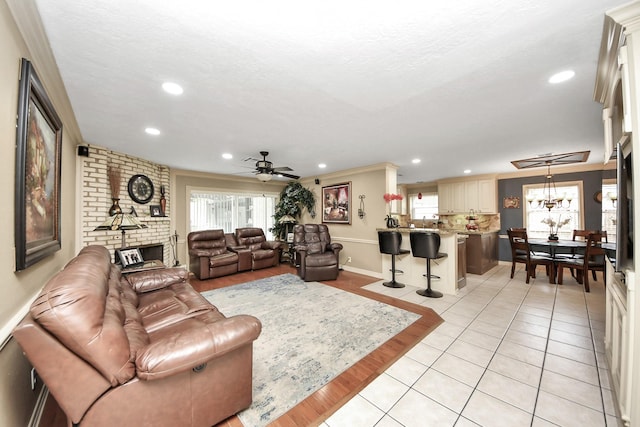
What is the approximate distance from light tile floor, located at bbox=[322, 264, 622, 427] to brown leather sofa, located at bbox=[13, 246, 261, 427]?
73cm

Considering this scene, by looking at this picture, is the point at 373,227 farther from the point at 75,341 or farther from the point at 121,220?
the point at 75,341

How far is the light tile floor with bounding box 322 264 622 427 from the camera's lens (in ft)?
5.00

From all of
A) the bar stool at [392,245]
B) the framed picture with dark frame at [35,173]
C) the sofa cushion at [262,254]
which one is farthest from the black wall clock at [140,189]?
the bar stool at [392,245]

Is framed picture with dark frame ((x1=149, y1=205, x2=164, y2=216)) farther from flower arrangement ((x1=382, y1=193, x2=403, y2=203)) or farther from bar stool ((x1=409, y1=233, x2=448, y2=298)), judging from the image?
bar stool ((x1=409, y1=233, x2=448, y2=298))


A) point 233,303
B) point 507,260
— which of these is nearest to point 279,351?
point 233,303

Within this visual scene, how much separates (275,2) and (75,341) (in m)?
1.80

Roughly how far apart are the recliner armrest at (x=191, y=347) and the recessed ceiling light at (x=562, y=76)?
113 inches

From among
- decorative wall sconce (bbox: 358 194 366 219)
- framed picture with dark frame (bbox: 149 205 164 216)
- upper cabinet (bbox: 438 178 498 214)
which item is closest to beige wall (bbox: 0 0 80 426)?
framed picture with dark frame (bbox: 149 205 164 216)

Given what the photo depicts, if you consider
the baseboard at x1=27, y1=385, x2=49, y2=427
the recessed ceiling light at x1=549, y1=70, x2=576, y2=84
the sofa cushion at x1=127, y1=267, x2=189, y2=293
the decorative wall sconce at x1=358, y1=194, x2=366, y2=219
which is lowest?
the baseboard at x1=27, y1=385, x2=49, y2=427

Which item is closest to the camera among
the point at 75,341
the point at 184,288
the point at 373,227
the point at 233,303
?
the point at 75,341

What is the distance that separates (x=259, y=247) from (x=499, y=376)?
16.7ft

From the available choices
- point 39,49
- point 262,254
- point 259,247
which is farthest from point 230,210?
point 39,49

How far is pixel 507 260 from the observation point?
605 cm

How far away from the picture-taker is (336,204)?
19.4ft
